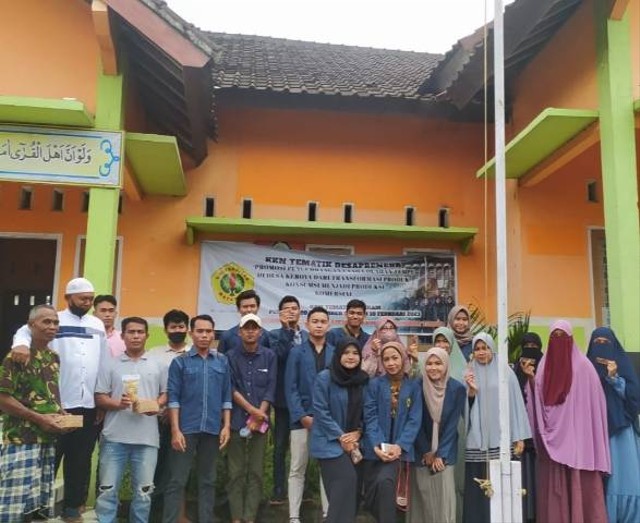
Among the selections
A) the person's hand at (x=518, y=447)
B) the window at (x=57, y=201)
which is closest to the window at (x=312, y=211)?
the window at (x=57, y=201)

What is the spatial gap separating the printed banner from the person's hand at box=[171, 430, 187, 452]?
321cm

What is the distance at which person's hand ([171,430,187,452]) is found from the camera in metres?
4.34

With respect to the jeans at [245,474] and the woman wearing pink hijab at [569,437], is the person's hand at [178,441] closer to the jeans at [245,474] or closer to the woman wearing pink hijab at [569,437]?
the jeans at [245,474]

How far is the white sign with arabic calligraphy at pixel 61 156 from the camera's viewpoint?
5.68m

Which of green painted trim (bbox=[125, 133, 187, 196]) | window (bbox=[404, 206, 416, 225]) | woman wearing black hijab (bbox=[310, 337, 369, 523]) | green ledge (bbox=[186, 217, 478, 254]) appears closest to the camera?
woman wearing black hijab (bbox=[310, 337, 369, 523])

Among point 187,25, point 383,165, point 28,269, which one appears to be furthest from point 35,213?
point 383,165

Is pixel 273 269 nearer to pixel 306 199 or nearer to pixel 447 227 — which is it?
pixel 306 199

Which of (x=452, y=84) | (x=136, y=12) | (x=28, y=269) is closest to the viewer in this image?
(x=136, y=12)

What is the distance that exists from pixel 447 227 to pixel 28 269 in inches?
223

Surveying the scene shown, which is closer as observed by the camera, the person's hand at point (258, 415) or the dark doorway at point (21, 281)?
the person's hand at point (258, 415)

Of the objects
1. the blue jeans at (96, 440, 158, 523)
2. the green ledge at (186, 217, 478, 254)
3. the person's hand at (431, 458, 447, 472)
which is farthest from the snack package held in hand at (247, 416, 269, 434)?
the green ledge at (186, 217, 478, 254)

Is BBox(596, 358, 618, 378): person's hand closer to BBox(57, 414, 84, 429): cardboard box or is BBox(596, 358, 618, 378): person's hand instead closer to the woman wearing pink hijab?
the woman wearing pink hijab

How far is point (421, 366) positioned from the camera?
184 inches

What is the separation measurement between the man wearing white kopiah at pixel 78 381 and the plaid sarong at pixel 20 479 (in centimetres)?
38
